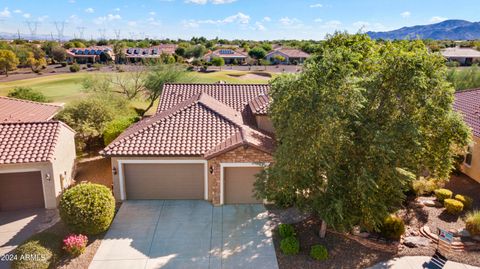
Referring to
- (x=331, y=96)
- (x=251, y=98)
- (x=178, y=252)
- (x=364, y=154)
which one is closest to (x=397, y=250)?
(x=364, y=154)

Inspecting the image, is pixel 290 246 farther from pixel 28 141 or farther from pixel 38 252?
pixel 28 141

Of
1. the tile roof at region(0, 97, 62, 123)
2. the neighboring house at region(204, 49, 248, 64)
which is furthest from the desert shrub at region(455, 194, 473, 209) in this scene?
the neighboring house at region(204, 49, 248, 64)

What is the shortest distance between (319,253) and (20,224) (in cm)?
1269

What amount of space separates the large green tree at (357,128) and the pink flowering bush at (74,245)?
24.0ft

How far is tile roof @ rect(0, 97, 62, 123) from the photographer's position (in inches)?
826

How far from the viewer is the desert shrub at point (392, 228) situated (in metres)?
13.3

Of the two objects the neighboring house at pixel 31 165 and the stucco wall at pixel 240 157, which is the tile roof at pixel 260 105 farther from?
the neighboring house at pixel 31 165

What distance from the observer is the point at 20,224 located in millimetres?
14672

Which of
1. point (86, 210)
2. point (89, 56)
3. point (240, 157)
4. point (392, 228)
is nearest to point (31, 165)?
point (86, 210)

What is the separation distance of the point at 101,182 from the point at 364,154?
14.4 m

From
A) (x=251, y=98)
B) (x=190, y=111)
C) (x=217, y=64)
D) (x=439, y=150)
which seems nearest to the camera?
(x=439, y=150)

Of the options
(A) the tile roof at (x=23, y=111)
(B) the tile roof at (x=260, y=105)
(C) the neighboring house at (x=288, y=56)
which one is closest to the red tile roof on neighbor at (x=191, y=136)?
(B) the tile roof at (x=260, y=105)

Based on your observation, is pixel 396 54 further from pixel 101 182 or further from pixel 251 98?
pixel 101 182

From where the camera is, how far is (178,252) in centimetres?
1281
